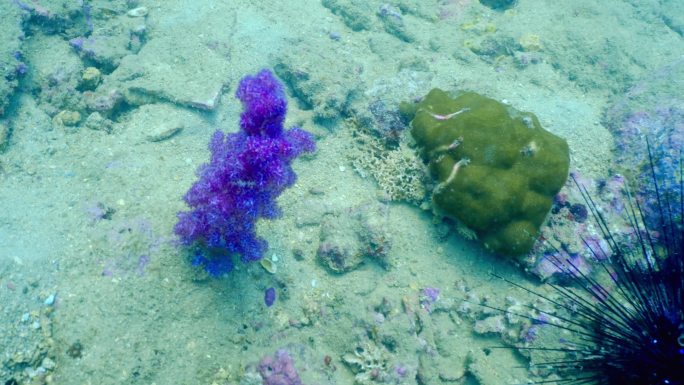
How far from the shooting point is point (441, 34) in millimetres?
8445

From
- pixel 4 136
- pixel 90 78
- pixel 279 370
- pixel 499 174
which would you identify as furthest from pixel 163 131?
pixel 499 174

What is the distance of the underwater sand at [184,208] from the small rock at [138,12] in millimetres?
95

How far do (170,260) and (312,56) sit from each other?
4.03 metres

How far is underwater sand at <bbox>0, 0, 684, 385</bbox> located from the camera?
4031 millimetres

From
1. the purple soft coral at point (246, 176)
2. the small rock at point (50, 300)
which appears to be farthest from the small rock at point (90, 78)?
the small rock at point (50, 300)

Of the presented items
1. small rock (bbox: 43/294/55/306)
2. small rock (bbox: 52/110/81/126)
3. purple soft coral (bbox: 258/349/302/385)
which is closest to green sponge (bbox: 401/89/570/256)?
purple soft coral (bbox: 258/349/302/385)

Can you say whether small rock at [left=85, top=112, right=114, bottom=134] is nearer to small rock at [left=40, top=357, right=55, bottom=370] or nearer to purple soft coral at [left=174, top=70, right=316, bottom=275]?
purple soft coral at [left=174, top=70, right=316, bottom=275]

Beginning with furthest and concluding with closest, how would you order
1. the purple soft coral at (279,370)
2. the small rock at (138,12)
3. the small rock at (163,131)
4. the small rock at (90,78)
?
the small rock at (138,12), the small rock at (90,78), the small rock at (163,131), the purple soft coral at (279,370)

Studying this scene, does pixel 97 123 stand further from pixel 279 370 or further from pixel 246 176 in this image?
pixel 279 370

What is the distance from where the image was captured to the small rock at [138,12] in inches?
270

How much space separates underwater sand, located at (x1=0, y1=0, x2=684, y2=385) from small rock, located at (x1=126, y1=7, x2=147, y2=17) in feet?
0.31

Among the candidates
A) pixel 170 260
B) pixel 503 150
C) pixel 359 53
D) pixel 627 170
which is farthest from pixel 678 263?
pixel 359 53

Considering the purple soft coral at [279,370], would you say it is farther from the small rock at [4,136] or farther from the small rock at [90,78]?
the small rock at [90,78]

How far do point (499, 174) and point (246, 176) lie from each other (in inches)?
125
